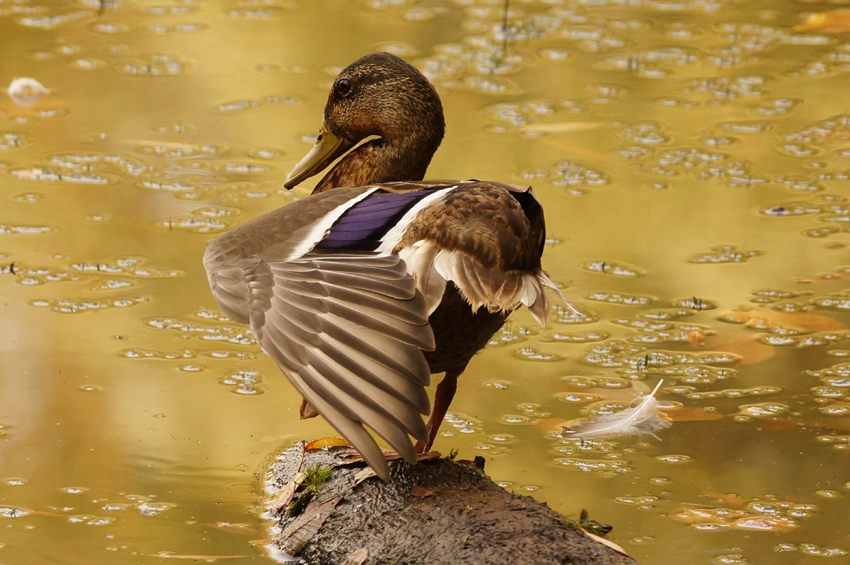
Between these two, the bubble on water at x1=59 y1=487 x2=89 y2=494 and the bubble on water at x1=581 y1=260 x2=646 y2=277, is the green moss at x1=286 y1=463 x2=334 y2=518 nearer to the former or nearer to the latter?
the bubble on water at x1=59 y1=487 x2=89 y2=494

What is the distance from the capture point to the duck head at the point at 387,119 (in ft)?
13.9

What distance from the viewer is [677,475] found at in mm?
4016

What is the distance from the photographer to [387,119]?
4262 mm

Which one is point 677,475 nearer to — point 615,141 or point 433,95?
point 433,95

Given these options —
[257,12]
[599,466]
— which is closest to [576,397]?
[599,466]

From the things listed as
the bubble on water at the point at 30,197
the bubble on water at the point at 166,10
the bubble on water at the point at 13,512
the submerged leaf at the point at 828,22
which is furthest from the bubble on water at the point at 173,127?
the submerged leaf at the point at 828,22

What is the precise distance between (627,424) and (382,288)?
162cm

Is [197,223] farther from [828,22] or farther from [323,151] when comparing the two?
[828,22]

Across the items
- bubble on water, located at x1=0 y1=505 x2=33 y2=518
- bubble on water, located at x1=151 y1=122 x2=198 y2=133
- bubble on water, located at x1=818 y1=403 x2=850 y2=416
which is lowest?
bubble on water, located at x1=151 y1=122 x2=198 y2=133

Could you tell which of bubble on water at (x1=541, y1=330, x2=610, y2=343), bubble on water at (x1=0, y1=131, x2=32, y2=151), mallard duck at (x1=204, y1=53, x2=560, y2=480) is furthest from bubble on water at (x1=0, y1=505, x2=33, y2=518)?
bubble on water at (x1=0, y1=131, x2=32, y2=151)

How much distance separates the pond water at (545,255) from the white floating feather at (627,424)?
6 centimetres

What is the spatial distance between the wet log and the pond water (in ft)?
0.72

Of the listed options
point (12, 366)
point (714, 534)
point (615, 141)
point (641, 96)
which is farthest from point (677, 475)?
point (641, 96)

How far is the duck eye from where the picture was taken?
437 centimetres
